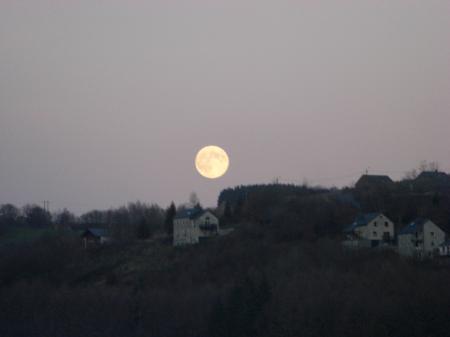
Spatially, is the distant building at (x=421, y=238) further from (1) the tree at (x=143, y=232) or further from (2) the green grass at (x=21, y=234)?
(2) the green grass at (x=21, y=234)

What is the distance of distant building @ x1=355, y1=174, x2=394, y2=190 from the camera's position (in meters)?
64.4

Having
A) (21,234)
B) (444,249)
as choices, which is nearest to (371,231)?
(444,249)

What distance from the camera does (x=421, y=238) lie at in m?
45.2

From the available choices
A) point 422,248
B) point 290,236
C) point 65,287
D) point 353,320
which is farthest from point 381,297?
point 65,287

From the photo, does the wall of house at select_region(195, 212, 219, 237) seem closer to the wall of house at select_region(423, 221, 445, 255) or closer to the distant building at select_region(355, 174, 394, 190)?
the distant building at select_region(355, 174, 394, 190)

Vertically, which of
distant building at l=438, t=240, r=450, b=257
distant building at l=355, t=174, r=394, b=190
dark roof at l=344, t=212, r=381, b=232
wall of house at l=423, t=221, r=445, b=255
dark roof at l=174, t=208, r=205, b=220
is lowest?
distant building at l=438, t=240, r=450, b=257

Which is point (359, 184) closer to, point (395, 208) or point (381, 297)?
point (395, 208)

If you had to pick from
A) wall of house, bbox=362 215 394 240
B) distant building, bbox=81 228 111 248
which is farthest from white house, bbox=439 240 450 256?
distant building, bbox=81 228 111 248

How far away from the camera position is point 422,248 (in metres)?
44.6

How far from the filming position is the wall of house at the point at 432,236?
45.1 meters

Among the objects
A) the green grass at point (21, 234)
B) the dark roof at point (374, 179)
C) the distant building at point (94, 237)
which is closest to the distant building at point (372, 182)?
the dark roof at point (374, 179)

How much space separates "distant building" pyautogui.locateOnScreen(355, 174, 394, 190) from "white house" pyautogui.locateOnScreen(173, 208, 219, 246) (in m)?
12.9

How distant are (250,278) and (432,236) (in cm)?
1477

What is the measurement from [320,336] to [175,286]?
15.4m
